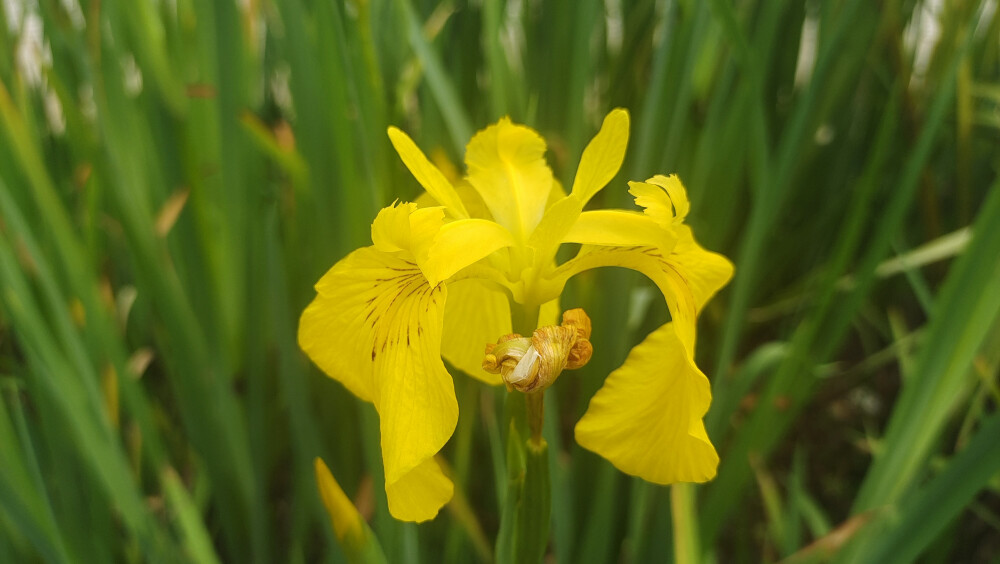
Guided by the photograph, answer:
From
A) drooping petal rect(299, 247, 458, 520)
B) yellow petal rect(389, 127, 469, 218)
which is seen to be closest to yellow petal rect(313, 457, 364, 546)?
drooping petal rect(299, 247, 458, 520)

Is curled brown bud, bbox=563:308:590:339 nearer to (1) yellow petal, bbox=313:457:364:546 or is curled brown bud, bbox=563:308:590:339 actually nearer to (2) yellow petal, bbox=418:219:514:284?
(2) yellow petal, bbox=418:219:514:284

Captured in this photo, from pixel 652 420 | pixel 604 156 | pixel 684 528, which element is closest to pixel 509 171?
pixel 604 156

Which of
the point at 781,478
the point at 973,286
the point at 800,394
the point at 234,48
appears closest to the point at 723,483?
the point at 800,394

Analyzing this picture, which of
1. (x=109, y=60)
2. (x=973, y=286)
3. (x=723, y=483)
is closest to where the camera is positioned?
(x=973, y=286)

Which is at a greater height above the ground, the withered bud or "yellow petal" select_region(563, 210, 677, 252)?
"yellow petal" select_region(563, 210, 677, 252)

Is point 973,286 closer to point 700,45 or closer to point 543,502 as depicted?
point 700,45

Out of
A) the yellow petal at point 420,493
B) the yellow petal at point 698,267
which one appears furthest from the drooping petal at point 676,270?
the yellow petal at point 420,493

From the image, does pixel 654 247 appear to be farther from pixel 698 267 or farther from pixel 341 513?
pixel 341 513
